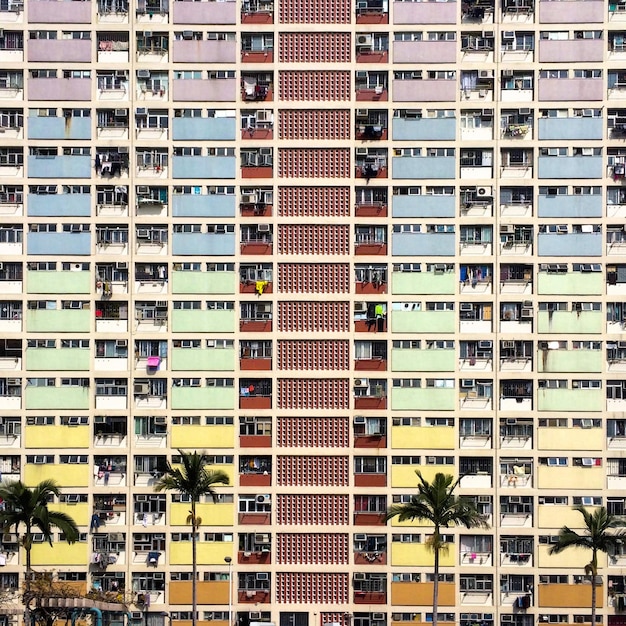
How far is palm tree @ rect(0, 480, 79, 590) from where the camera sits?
68.8 meters

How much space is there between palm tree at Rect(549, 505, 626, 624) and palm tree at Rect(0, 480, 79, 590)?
23.2 m

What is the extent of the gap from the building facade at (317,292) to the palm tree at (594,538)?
319 cm

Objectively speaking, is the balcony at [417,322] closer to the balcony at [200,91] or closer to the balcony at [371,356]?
the balcony at [371,356]

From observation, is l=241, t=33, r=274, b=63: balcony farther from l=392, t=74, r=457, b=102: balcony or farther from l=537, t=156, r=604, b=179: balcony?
l=537, t=156, r=604, b=179: balcony

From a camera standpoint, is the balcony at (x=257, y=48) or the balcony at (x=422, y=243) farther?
the balcony at (x=257, y=48)

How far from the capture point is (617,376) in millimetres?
75625

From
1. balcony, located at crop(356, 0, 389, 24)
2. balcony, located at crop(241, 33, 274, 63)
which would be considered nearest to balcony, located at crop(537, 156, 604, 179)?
balcony, located at crop(356, 0, 389, 24)

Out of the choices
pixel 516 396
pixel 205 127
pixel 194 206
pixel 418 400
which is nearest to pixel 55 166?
pixel 194 206

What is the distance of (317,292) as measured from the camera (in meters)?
75.9

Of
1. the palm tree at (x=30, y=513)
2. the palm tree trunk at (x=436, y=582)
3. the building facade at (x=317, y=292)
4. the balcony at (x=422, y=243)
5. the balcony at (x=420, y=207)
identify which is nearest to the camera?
the palm tree trunk at (x=436, y=582)

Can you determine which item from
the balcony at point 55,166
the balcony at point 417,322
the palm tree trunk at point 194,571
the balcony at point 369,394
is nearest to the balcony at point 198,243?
the balcony at point 55,166

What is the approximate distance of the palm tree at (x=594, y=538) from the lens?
70000 mm

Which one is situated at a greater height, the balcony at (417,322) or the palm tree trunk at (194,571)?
the balcony at (417,322)

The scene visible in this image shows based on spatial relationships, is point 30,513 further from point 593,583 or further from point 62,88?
point 593,583
